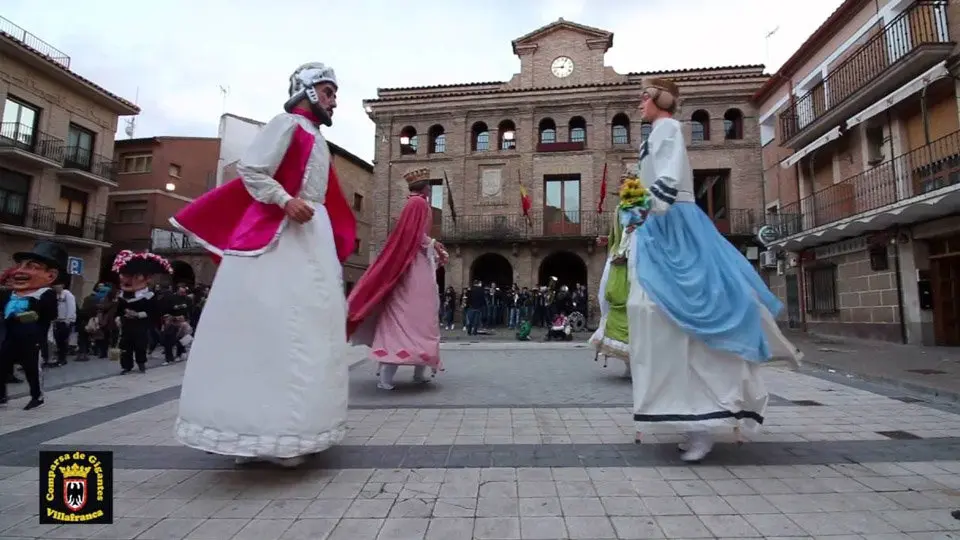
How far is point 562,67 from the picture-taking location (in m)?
23.5

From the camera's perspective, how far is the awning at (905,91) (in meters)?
10.9

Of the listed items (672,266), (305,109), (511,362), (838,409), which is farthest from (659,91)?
(511,362)

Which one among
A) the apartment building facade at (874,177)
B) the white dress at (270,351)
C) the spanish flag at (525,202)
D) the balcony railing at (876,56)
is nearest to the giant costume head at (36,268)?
the white dress at (270,351)

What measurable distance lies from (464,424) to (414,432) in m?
0.44

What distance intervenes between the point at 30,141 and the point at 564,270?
76.3 ft

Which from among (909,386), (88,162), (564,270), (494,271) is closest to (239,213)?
(909,386)

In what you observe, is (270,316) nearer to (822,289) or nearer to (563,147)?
(822,289)

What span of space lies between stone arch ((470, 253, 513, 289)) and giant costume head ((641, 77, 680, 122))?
66.2ft

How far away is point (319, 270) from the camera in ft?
9.23

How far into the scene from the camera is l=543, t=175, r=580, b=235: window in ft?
74.5

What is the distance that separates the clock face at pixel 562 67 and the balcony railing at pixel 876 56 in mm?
9793

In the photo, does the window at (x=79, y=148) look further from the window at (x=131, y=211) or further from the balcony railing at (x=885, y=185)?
the balcony railing at (x=885, y=185)

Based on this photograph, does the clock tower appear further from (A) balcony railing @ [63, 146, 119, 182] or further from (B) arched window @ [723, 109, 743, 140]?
(A) balcony railing @ [63, 146, 119, 182]

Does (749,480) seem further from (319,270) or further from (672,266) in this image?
(319,270)
